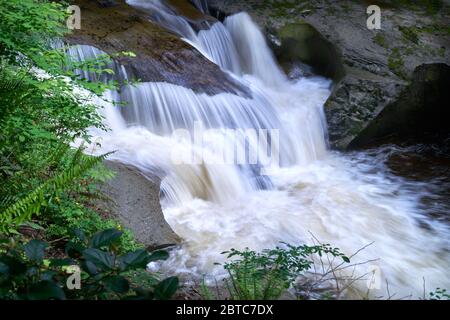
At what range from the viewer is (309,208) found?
6191 millimetres

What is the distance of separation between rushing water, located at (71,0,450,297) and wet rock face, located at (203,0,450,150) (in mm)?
524

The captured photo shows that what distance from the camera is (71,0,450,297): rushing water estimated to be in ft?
16.8

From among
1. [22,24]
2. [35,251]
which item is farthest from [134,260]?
[22,24]

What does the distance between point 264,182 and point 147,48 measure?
3.33m

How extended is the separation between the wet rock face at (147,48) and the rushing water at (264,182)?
27cm

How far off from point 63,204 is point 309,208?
359 centimetres

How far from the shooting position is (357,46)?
9336 mm

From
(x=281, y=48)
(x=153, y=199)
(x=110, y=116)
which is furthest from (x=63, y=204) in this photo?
(x=281, y=48)

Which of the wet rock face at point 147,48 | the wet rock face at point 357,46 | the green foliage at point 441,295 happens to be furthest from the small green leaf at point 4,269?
the wet rock face at point 357,46

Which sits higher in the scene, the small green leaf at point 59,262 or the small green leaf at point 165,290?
the small green leaf at point 59,262

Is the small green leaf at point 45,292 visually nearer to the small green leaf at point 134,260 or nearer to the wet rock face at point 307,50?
the small green leaf at point 134,260

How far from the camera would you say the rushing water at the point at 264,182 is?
202 inches

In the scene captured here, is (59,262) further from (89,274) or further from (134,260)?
(134,260)

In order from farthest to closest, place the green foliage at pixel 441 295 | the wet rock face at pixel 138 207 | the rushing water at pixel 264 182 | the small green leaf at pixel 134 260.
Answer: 1. the rushing water at pixel 264 182
2. the wet rock face at pixel 138 207
3. the green foliage at pixel 441 295
4. the small green leaf at pixel 134 260
